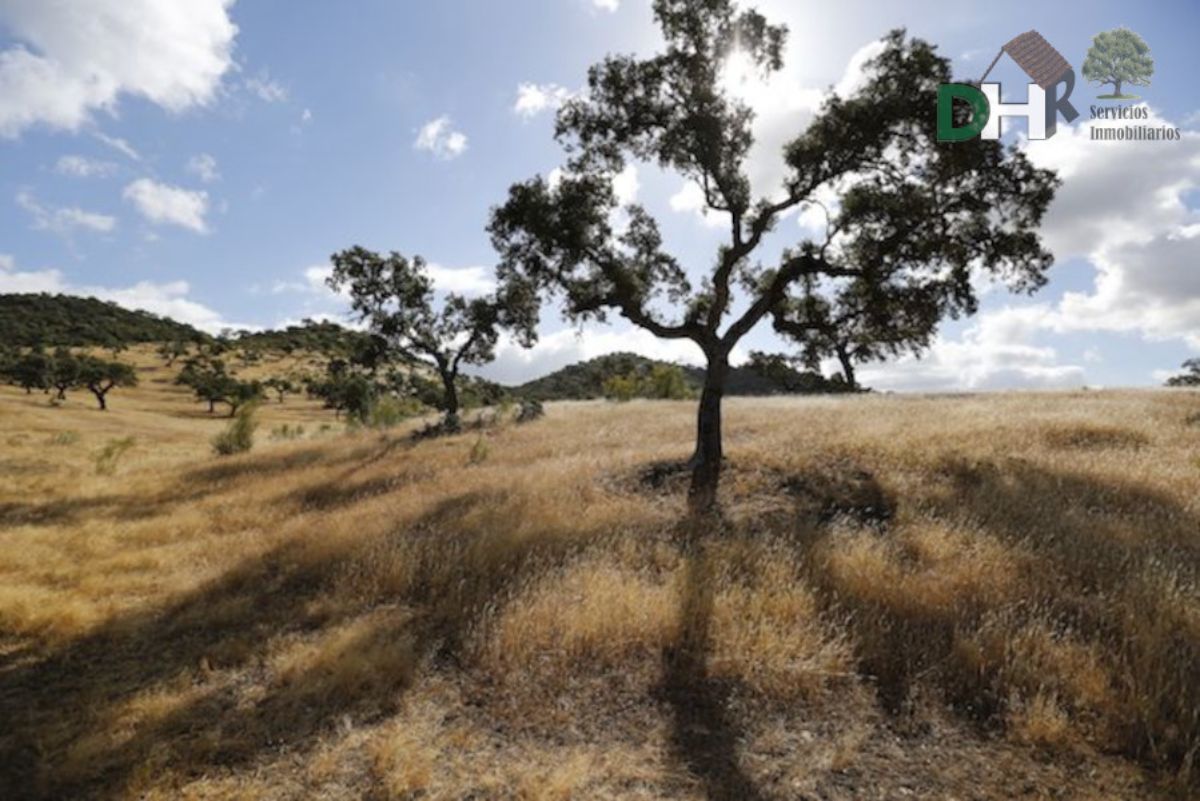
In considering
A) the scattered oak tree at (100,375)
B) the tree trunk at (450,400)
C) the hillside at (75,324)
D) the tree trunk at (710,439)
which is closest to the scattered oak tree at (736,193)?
the tree trunk at (710,439)

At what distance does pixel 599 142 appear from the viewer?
52.0 feet

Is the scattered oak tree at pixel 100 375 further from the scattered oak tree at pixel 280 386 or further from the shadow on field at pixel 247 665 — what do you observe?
the shadow on field at pixel 247 665

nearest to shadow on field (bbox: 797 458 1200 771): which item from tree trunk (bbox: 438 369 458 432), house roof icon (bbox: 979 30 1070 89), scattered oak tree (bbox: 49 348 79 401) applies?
house roof icon (bbox: 979 30 1070 89)

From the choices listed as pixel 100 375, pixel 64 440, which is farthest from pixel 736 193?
pixel 100 375

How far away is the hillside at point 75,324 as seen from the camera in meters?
98.9

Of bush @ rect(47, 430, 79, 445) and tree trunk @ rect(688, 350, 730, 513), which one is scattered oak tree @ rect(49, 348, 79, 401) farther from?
tree trunk @ rect(688, 350, 730, 513)

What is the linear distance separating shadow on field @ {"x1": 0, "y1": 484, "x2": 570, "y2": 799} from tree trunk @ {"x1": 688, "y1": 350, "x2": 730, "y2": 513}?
445 centimetres

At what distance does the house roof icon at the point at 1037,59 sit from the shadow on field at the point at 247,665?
1513 cm

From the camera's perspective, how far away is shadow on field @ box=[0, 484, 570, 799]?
5.01 m

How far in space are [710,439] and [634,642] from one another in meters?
7.95

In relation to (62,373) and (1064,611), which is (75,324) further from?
(1064,611)

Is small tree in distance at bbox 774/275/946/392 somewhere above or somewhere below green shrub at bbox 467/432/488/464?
above

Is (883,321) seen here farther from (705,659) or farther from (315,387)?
(315,387)

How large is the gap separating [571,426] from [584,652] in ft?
61.2
